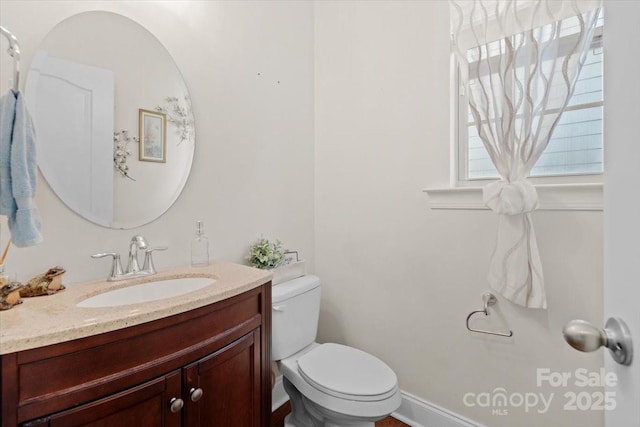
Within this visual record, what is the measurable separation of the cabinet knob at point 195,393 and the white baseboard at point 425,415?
4.09 feet

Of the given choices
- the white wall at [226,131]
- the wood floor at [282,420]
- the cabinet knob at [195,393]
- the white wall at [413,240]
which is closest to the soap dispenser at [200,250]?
the white wall at [226,131]

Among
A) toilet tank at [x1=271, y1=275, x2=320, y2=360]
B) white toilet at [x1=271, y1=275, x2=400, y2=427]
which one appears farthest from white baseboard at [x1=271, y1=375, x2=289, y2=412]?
toilet tank at [x1=271, y1=275, x2=320, y2=360]

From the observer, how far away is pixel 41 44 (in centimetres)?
105

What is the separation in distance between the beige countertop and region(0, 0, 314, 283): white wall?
18 cm

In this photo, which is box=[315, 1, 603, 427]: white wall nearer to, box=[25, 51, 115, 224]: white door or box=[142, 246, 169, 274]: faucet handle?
box=[142, 246, 169, 274]: faucet handle

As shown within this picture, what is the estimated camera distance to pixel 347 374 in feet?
4.57

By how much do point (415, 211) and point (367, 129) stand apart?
584 mm

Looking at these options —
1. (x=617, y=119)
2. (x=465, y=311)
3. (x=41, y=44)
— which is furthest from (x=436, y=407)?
(x=41, y=44)

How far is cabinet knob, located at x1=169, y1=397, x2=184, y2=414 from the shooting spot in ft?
2.89

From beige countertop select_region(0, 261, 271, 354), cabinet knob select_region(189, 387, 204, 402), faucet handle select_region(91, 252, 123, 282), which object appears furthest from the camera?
faucet handle select_region(91, 252, 123, 282)

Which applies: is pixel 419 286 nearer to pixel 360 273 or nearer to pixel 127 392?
pixel 360 273

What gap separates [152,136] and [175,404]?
105 cm

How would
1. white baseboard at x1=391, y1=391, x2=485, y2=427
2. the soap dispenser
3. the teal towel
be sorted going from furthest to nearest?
white baseboard at x1=391, y1=391, x2=485, y2=427 → the soap dispenser → the teal towel

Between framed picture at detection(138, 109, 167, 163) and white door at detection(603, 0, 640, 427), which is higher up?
framed picture at detection(138, 109, 167, 163)
